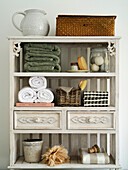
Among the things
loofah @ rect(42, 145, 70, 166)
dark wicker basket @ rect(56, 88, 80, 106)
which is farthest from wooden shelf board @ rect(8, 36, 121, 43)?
loofah @ rect(42, 145, 70, 166)

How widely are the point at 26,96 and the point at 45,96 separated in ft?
0.52

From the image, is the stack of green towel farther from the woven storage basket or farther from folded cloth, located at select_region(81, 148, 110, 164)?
folded cloth, located at select_region(81, 148, 110, 164)

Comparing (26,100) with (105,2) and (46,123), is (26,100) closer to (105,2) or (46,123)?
(46,123)

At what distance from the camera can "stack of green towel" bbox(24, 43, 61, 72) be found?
6.69 feet

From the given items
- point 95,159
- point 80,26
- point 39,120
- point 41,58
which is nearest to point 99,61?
point 80,26

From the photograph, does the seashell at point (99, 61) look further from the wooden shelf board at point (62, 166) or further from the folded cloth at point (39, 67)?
the wooden shelf board at point (62, 166)

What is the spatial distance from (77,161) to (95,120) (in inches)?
16.5

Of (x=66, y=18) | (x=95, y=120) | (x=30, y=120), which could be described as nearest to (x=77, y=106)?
(x=95, y=120)

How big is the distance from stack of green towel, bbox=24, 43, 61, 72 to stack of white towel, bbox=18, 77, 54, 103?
0.09m

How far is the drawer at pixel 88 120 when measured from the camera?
2.01 m

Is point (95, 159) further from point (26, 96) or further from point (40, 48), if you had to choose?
point (40, 48)

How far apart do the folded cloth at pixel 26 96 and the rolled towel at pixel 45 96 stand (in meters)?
0.04

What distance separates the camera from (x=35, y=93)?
205cm

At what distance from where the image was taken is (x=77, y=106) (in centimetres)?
208
